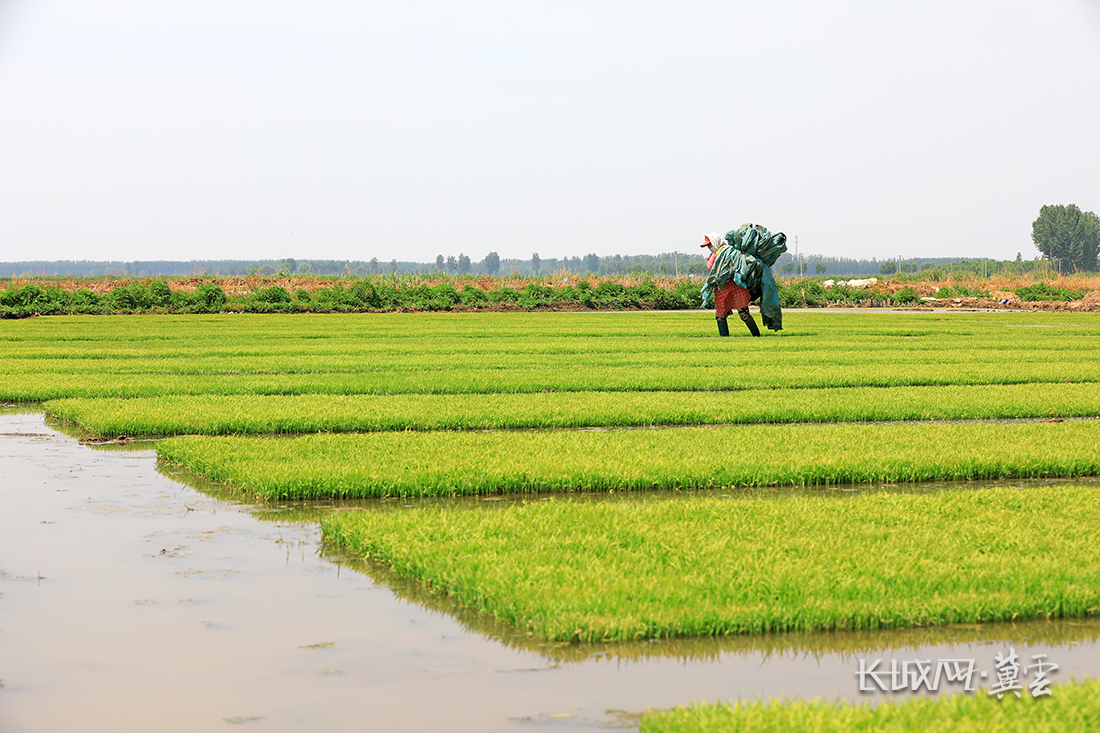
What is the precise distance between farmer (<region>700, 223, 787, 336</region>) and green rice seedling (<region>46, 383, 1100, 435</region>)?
10.9 meters

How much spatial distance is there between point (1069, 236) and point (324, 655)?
596ft

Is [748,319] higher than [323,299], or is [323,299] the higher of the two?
[323,299]

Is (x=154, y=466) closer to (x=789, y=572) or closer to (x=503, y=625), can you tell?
(x=503, y=625)

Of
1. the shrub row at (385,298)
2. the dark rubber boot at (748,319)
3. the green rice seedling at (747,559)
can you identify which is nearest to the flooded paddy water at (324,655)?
the green rice seedling at (747,559)

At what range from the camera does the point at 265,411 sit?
52.5 feet

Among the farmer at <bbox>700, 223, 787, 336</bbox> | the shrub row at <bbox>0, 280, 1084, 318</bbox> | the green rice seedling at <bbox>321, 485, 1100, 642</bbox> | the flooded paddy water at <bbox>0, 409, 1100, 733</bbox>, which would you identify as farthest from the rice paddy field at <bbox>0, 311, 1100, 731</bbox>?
the shrub row at <bbox>0, 280, 1084, 318</bbox>

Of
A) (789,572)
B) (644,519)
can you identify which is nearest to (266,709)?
(789,572)

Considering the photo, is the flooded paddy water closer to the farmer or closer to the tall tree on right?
the farmer

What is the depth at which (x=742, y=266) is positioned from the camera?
96.8 ft

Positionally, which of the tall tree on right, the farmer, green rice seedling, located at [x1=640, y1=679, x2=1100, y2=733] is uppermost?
the tall tree on right

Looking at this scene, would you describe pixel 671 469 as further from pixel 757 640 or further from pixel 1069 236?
pixel 1069 236

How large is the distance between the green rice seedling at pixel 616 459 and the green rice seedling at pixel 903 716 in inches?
229

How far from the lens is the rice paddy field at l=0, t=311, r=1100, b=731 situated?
688 cm

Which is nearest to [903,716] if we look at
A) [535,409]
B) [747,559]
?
[747,559]
